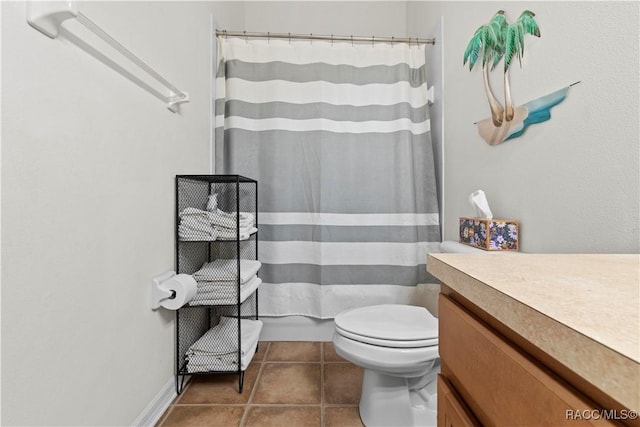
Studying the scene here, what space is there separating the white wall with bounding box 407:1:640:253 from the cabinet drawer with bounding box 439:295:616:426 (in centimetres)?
55

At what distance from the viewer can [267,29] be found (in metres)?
2.42

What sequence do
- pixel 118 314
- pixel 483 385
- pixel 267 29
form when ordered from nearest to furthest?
pixel 483 385, pixel 118 314, pixel 267 29

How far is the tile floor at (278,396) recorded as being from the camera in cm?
121

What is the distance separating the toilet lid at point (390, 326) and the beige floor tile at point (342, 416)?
380mm

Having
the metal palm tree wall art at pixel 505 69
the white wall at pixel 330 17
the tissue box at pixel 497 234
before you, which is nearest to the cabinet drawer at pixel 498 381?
the tissue box at pixel 497 234

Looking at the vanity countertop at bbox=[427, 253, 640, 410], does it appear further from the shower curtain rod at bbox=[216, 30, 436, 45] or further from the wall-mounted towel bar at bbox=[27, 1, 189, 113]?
the shower curtain rod at bbox=[216, 30, 436, 45]

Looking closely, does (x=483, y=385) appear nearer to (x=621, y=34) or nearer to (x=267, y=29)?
(x=621, y=34)

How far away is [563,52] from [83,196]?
4.77 ft

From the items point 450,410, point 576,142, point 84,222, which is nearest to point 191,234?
point 84,222

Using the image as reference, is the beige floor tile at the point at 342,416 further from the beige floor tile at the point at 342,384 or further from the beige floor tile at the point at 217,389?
the beige floor tile at the point at 217,389

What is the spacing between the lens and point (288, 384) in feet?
4.72

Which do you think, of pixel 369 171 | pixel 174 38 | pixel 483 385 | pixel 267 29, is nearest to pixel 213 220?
pixel 174 38

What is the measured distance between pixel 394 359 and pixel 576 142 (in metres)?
0.88

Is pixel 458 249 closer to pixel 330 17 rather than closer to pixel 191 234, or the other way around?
pixel 191 234
